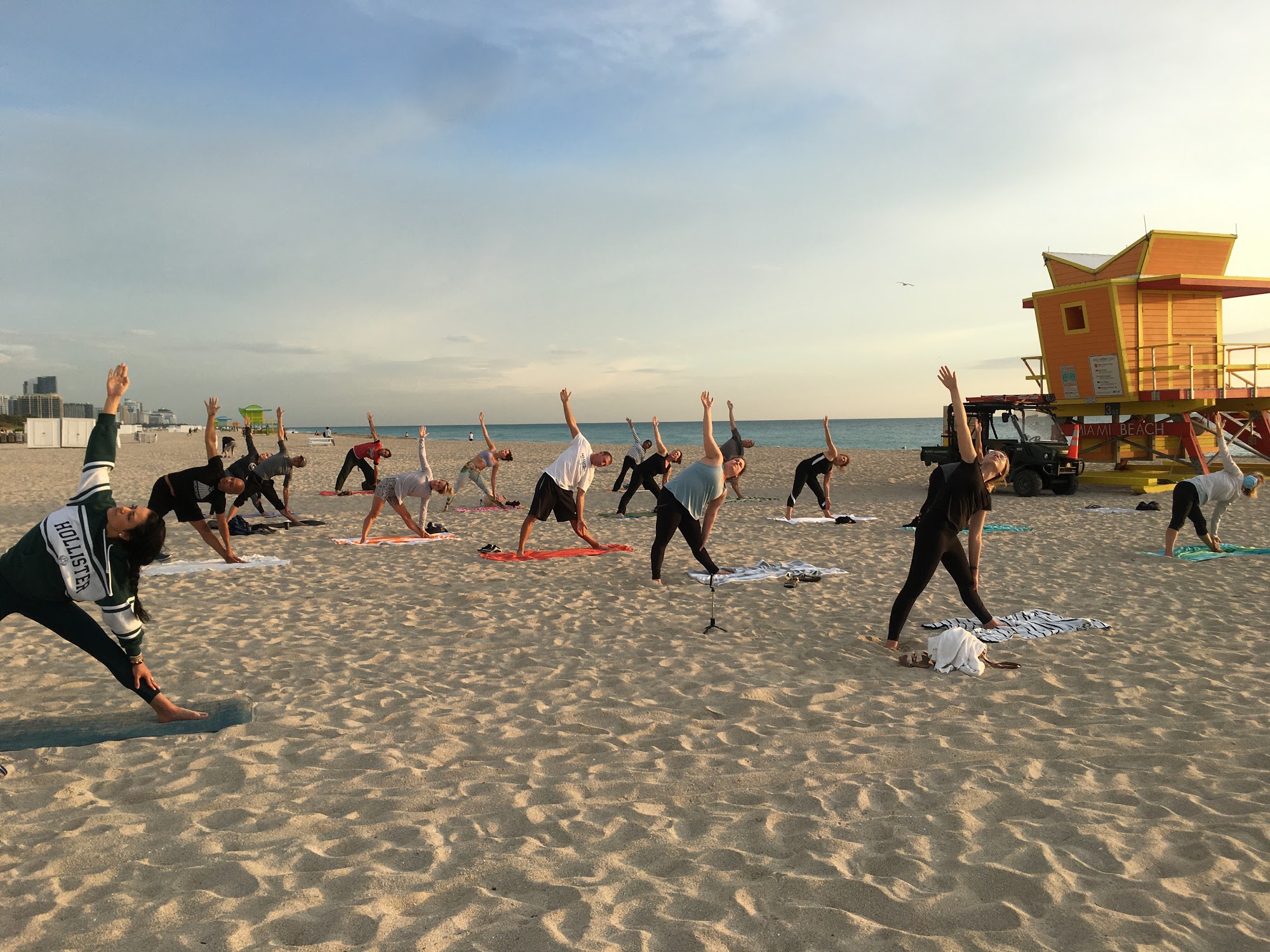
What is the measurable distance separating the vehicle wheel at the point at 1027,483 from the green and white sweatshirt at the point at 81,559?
19.1 m

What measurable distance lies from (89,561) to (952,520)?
5556mm

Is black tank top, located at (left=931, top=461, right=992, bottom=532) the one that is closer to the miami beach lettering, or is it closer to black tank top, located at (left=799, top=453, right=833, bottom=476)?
the miami beach lettering

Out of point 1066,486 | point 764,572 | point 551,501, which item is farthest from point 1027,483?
point 551,501

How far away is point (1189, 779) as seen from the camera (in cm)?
395

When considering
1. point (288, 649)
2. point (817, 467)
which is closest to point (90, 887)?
point (288, 649)

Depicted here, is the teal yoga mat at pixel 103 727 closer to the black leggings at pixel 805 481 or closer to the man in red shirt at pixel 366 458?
the black leggings at pixel 805 481

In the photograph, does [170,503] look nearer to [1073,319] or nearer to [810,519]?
[810,519]

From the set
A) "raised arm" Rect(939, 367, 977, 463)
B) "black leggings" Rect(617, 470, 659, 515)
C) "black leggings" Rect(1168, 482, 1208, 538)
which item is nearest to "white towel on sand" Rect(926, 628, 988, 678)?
→ "raised arm" Rect(939, 367, 977, 463)

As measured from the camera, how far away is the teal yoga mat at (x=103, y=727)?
14.3 feet

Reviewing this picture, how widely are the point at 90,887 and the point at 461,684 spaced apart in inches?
104

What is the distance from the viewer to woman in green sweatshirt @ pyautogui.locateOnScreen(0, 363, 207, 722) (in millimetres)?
3893

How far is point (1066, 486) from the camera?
19.0m

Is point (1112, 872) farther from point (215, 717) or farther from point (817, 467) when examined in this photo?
point (817, 467)

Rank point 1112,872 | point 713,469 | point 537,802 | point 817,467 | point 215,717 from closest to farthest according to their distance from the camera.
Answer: point 1112,872
point 537,802
point 215,717
point 713,469
point 817,467
